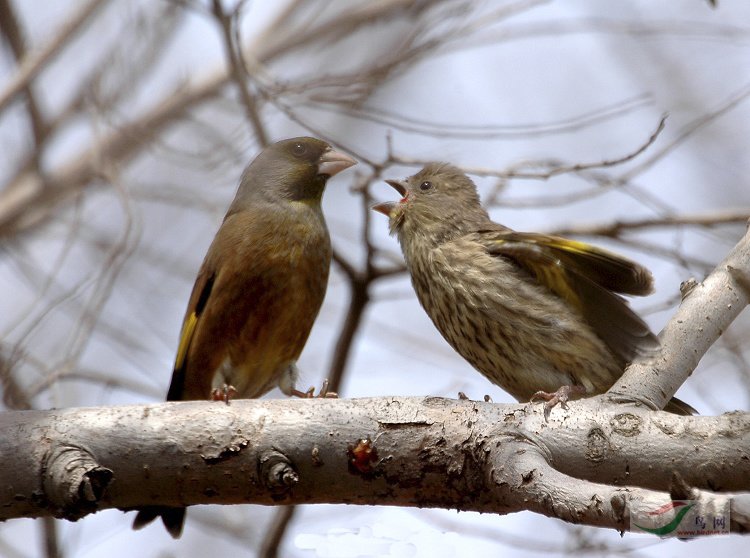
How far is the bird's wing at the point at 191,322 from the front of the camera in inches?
167

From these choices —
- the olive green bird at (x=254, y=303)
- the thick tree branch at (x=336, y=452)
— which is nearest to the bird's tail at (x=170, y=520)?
the olive green bird at (x=254, y=303)

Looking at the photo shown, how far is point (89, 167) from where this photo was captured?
6.45 m

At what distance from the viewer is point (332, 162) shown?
4641mm

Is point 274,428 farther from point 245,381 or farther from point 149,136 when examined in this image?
point 149,136

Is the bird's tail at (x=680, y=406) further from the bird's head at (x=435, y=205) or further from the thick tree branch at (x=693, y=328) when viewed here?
the bird's head at (x=435, y=205)

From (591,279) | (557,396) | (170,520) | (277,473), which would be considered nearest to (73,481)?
(277,473)

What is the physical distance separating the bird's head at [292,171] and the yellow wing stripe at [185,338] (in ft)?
2.15

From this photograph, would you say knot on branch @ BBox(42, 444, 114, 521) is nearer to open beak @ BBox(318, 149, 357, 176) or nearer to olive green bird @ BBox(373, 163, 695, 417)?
olive green bird @ BBox(373, 163, 695, 417)

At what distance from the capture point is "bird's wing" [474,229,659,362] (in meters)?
3.57

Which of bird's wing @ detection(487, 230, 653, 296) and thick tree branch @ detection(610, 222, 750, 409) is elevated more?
bird's wing @ detection(487, 230, 653, 296)

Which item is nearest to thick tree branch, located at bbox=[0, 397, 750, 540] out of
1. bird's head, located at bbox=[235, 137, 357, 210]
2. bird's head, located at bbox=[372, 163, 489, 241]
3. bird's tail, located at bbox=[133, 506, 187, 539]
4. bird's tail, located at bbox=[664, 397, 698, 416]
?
bird's tail, located at bbox=[133, 506, 187, 539]

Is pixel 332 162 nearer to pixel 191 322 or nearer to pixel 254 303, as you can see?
pixel 254 303
